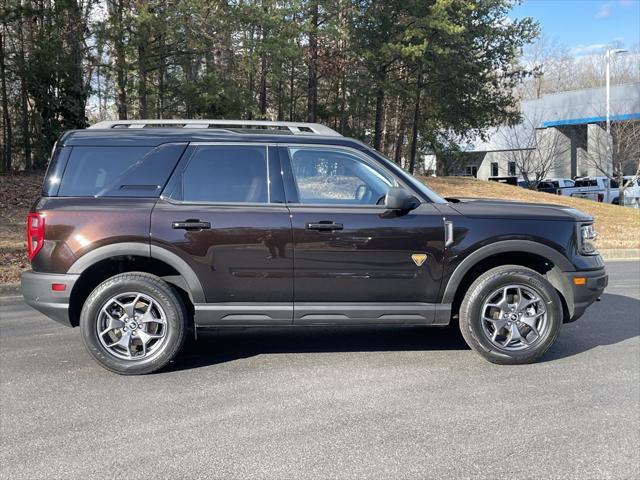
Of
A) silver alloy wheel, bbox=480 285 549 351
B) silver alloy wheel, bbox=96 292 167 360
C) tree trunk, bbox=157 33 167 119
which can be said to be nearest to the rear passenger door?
silver alloy wheel, bbox=96 292 167 360

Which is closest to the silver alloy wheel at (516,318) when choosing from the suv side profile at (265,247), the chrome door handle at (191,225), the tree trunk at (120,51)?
the suv side profile at (265,247)

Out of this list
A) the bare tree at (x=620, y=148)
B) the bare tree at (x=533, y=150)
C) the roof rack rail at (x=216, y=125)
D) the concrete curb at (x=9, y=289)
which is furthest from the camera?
the bare tree at (x=533, y=150)

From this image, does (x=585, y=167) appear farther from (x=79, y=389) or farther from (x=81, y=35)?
(x=79, y=389)

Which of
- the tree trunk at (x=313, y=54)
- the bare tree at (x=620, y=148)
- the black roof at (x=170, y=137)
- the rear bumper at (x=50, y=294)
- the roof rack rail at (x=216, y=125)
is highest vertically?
the tree trunk at (x=313, y=54)

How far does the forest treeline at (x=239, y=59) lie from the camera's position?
16.3 metres

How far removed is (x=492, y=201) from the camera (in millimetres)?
5367

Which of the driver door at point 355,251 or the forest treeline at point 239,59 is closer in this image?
the driver door at point 355,251

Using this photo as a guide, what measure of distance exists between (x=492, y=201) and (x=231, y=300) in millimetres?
2609

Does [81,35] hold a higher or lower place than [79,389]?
higher

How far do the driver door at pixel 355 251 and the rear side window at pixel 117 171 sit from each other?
107 centimetres

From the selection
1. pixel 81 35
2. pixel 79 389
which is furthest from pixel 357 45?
pixel 79 389

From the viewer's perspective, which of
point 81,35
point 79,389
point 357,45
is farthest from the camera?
point 357,45

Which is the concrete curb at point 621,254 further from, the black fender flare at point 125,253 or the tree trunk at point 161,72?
the tree trunk at point 161,72

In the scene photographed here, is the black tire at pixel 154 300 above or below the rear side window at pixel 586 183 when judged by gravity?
below
